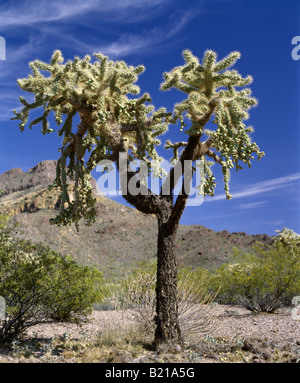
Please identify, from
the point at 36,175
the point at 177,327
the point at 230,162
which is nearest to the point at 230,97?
the point at 230,162

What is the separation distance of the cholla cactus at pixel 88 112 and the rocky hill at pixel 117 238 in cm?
2475

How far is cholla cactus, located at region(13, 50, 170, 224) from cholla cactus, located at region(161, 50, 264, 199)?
108 cm

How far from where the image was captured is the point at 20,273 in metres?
8.69

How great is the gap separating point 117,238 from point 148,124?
3732 cm

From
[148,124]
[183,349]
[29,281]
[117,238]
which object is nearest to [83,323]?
[29,281]

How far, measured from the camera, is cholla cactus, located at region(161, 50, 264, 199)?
7.68 metres

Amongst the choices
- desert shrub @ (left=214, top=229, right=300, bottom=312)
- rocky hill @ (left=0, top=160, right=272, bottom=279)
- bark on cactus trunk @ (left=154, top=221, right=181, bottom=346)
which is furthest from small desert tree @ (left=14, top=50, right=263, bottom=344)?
rocky hill @ (left=0, top=160, right=272, bottom=279)

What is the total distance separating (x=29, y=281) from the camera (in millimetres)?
8703

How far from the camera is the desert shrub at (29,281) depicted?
855cm

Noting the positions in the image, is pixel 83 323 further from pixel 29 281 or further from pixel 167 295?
pixel 167 295

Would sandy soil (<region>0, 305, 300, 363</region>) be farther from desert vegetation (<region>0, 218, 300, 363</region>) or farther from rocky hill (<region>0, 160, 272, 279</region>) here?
rocky hill (<region>0, 160, 272, 279</region>)

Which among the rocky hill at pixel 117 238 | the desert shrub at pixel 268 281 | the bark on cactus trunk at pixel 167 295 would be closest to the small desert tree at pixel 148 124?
the bark on cactus trunk at pixel 167 295

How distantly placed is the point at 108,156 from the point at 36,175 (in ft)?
234
